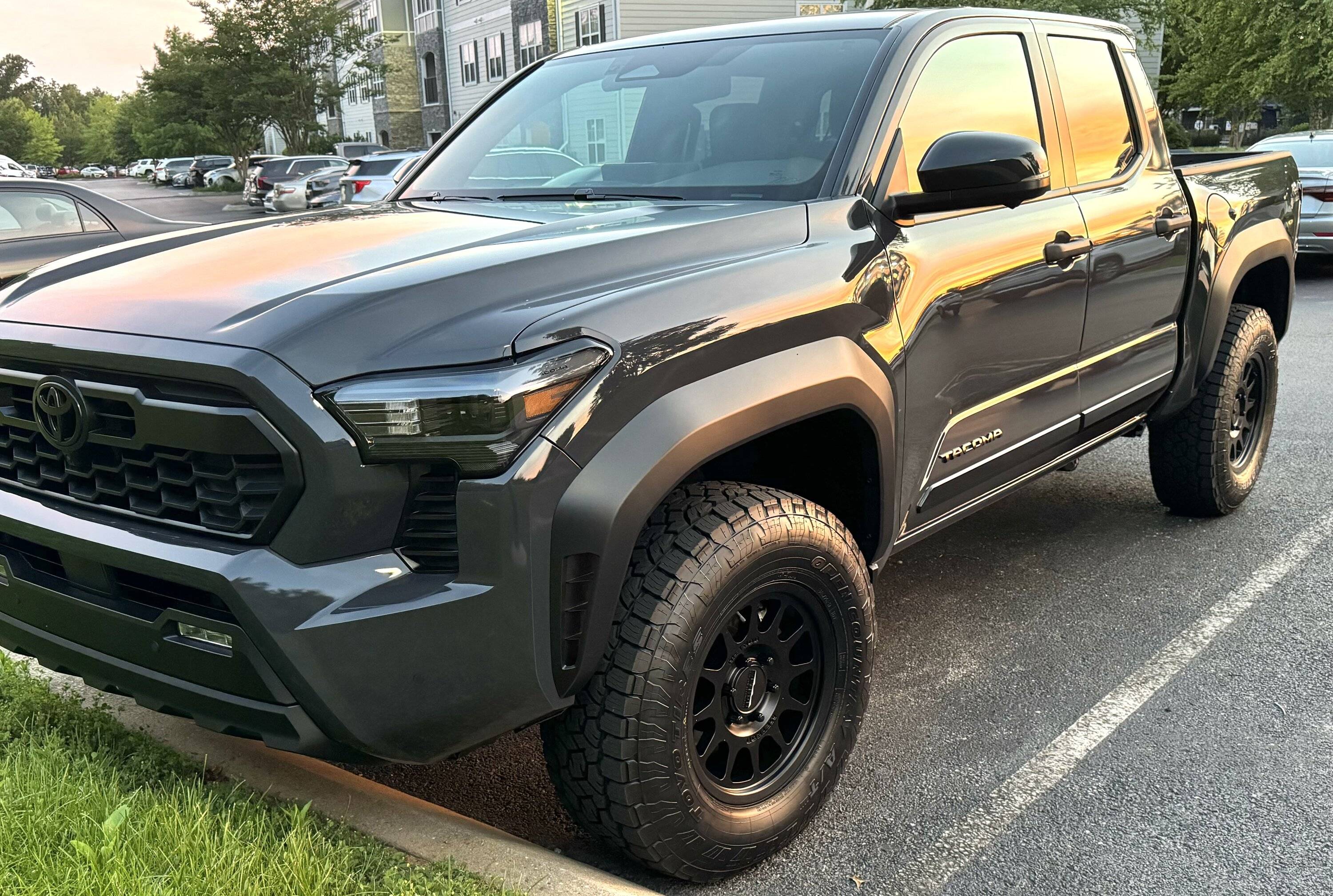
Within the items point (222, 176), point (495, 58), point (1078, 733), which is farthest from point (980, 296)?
point (222, 176)

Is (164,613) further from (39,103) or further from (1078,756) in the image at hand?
(39,103)

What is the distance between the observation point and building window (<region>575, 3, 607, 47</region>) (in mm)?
30375

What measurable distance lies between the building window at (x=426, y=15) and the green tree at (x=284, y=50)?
90.7 inches

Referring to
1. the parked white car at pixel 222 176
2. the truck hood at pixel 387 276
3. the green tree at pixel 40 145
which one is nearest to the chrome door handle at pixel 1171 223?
the truck hood at pixel 387 276

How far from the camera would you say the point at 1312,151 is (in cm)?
1280

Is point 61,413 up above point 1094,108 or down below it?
below

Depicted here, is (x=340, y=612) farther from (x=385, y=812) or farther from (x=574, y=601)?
(x=385, y=812)

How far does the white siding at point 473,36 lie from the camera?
127ft

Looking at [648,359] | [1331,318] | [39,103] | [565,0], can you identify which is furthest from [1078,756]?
[39,103]

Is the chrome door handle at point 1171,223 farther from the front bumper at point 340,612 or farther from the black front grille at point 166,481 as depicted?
the black front grille at point 166,481

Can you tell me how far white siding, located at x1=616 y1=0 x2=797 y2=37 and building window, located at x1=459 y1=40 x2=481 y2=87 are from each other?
13.9m

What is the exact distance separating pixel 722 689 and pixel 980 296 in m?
1.35

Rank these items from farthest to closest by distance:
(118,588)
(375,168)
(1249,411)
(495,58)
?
1. (495,58)
2. (375,168)
3. (1249,411)
4. (118,588)

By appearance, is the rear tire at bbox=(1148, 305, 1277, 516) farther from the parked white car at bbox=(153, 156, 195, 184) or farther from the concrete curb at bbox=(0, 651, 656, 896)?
the parked white car at bbox=(153, 156, 195, 184)
